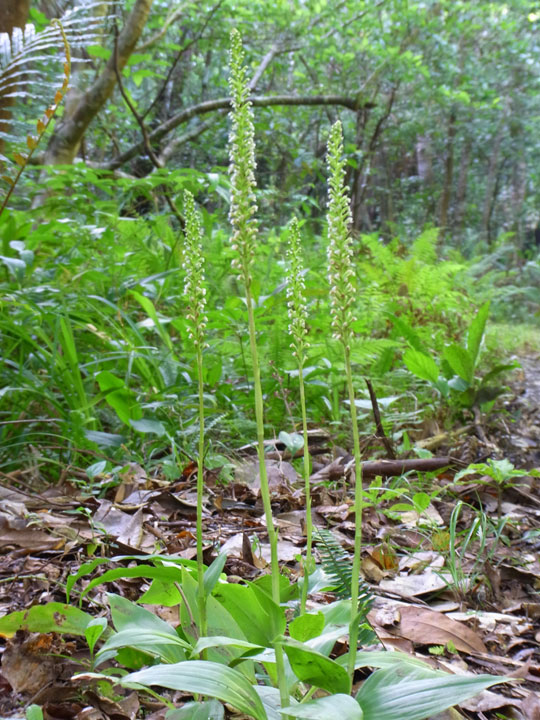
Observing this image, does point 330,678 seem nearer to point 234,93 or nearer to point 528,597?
point 234,93

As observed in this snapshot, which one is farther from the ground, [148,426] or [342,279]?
[342,279]

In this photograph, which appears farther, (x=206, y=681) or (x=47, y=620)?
(x=47, y=620)

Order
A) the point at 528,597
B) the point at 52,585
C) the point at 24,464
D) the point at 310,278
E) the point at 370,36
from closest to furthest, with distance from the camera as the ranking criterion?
the point at 52,585 < the point at 528,597 < the point at 24,464 < the point at 310,278 < the point at 370,36


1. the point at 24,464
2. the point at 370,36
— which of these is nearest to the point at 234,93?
the point at 24,464

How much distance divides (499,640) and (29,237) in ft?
12.7

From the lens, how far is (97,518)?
2.21m

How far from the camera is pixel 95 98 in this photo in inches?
234

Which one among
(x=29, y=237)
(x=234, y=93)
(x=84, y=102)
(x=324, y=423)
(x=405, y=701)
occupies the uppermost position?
(x=84, y=102)

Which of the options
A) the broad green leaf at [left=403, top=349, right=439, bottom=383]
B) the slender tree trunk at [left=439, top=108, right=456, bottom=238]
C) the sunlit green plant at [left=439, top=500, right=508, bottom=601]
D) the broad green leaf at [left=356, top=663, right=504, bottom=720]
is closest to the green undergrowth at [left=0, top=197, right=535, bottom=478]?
the broad green leaf at [left=403, top=349, right=439, bottom=383]

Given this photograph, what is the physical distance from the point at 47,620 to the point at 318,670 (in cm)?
71

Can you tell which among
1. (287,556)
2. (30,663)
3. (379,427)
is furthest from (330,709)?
(379,427)

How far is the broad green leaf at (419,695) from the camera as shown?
914mm

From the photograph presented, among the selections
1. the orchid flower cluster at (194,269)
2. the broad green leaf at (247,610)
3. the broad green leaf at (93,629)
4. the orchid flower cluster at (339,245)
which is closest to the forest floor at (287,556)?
the broad green leaf at (93,629)

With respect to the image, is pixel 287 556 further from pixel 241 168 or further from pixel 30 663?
pixel 241 168
